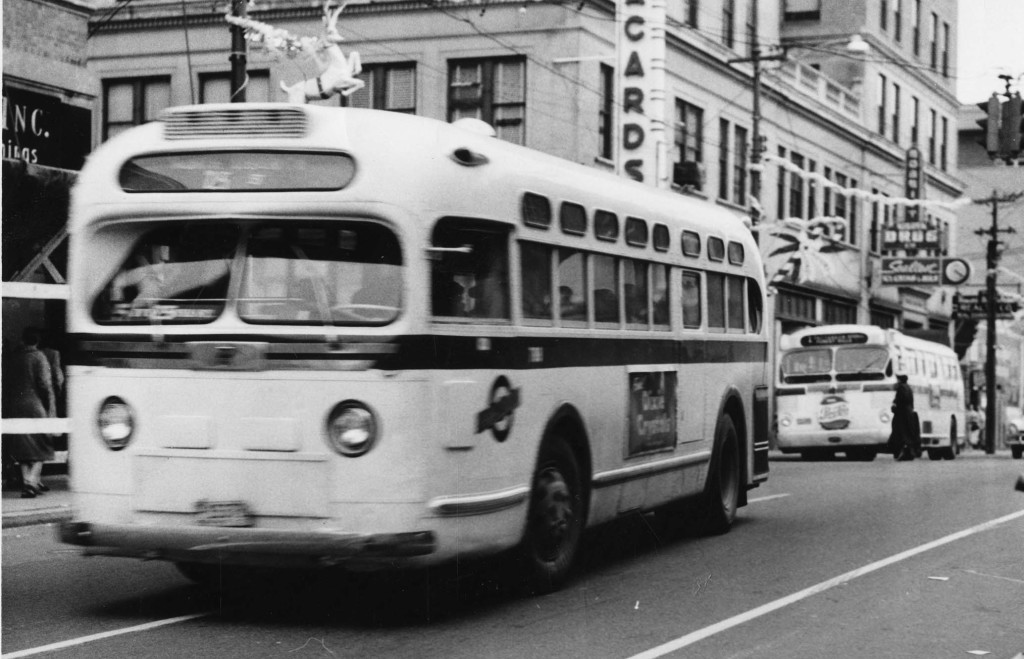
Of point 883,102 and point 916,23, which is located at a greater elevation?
point 916,23

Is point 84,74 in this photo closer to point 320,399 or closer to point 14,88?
point 14,88

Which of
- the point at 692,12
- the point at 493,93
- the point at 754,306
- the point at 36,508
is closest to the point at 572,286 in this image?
the point at 754,306

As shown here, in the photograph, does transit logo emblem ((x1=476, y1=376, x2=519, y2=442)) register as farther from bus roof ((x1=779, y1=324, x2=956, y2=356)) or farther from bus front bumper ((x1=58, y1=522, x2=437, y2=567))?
bus roof ((x1=779, y1=324, x2=956, y2=356))

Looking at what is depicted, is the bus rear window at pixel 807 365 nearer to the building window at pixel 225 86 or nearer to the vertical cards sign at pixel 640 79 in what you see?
the vertical cards sign at pixel 640 79

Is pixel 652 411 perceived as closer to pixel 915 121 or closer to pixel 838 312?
pixel 838 312

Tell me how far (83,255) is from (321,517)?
2.09m

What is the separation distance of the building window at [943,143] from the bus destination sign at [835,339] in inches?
1231

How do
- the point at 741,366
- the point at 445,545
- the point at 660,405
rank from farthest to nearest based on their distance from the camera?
the point at 741,366 < the point at 660,405 < the point at 445,545

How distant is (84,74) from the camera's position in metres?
20.2

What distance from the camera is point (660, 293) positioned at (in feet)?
40.5

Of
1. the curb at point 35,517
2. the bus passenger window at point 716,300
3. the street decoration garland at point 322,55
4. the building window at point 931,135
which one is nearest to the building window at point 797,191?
the building window at point 931,135

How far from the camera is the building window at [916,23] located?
54562 mm

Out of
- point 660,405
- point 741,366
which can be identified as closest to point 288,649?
point 660,405

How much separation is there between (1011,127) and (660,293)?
18.0 feet
